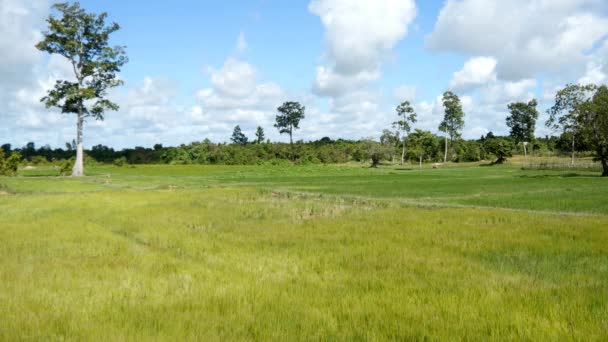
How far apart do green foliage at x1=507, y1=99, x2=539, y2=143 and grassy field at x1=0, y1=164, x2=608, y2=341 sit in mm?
95596

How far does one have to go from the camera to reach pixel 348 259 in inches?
357

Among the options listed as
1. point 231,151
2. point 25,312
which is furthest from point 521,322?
point 231,151

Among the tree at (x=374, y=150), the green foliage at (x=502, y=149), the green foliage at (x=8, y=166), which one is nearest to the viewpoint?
the green foliage at (x=8, y=166)

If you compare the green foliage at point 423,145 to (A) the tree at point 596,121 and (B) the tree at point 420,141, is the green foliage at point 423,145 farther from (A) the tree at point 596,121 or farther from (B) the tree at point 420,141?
(A) the tree at point 596,121

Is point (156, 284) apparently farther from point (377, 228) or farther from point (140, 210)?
point (140, 210)

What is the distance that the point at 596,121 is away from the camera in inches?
1615

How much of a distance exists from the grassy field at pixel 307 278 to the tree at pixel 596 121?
100.0 ft

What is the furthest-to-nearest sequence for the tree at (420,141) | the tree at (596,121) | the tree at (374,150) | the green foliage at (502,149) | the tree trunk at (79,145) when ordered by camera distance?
the tree at (420,141), the tree at (374,150), the green foliage at (502,149), the tree trunk at (79,145), the tree at (596,121)

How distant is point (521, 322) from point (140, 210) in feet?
51.7

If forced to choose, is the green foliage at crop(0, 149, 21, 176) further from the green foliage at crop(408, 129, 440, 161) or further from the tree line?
the green foliage at crop(408, 129, 440, 161)

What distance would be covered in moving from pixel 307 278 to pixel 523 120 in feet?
354

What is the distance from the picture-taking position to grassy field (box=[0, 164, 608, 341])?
5383mm

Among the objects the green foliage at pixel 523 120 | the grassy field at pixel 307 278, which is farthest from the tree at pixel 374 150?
the grassy field at pixel 307 278

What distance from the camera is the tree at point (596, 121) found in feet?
133
